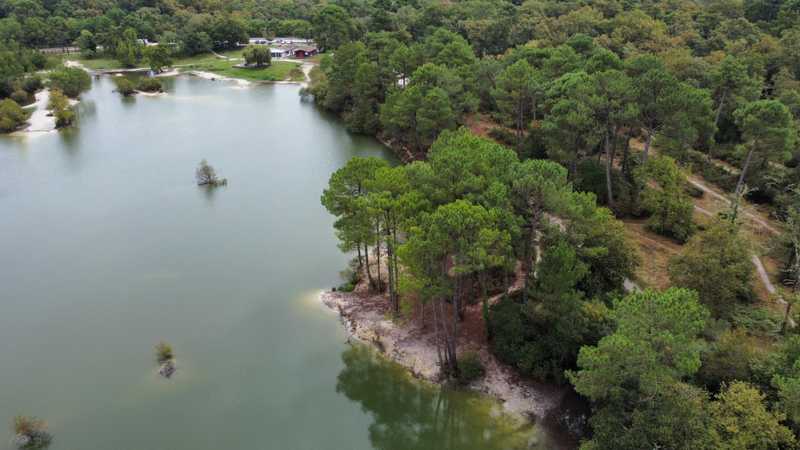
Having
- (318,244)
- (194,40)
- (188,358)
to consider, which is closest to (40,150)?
(318,244)

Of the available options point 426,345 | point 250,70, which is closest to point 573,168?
point 426,345

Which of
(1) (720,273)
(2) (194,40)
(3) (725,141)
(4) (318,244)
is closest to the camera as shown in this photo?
(1) (720,273)

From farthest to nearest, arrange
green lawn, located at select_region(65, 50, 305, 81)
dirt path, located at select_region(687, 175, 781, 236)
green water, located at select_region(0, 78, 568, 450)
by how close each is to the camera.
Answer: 1. green lawn, located at select_region(65, 50, 305, 81)
2. dirt path, located at select_region(687, 175, 781, 236)
3. green water, located at select_region(0, 78, 568, 450)

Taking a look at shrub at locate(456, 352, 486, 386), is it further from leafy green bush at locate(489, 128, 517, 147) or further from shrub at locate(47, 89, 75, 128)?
shrub at locate(47, 89, 75, 128)

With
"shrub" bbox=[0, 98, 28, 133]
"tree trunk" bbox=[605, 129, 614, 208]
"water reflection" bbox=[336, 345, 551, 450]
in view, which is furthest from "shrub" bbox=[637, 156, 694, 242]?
"shrub" bbox=[0, 98, 28, 133]

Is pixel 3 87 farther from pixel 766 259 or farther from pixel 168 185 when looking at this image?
pixel 766 259

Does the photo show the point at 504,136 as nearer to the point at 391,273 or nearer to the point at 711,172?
the point at 711,172
